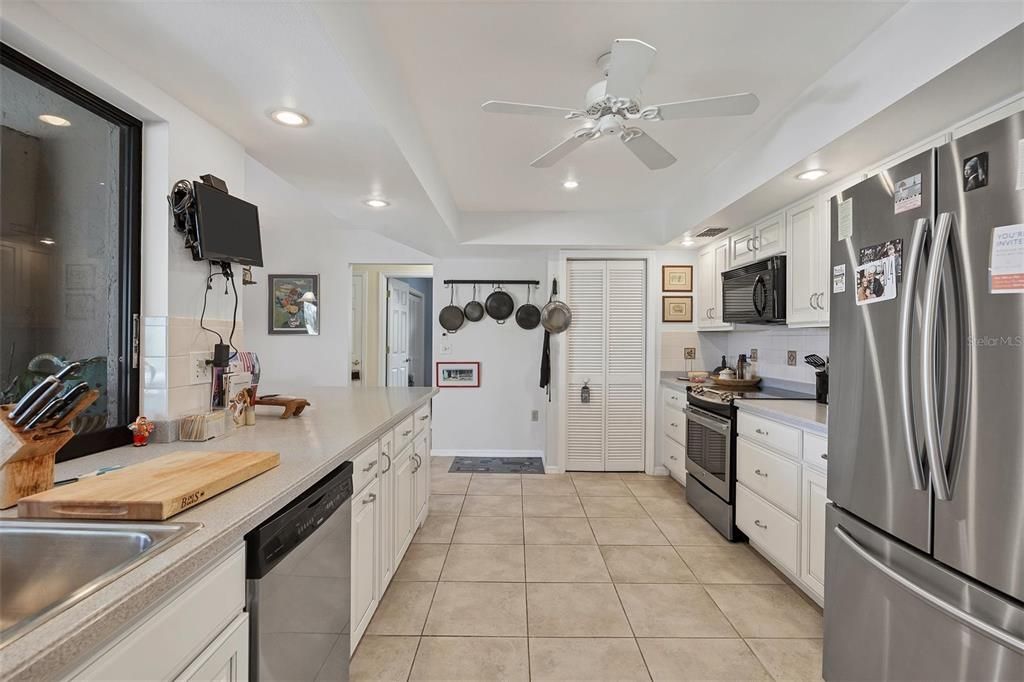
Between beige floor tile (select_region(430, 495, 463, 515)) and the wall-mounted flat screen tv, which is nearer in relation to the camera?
the wall-mounted flat screen tv

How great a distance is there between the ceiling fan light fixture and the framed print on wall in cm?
438

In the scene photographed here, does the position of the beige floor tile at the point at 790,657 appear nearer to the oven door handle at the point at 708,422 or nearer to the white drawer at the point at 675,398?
the oven door handle at the point at 708,422

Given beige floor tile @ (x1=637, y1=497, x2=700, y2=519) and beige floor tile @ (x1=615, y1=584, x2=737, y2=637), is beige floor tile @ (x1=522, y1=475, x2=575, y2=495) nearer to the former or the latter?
beige floor tile @ (x1=637, y1=497, x2=700, y2=519)

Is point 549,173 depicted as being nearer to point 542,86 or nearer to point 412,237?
point 542,86

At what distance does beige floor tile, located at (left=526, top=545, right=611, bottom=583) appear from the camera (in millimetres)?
2408

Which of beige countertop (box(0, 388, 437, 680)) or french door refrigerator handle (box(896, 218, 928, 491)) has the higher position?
french door refrigerator handle (box(896, 218, 928, 491))

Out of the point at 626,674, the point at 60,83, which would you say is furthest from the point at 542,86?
the point at 626,674

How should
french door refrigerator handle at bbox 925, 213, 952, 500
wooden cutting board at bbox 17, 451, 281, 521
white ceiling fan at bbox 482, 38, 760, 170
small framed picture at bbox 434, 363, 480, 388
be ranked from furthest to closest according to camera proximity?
1. small framed picture at bbox 434, 363, 480, 388
2. white ceiling fan at bbox 482, 38, 760, 170
3. french door refrigerator handle at bbox 925, 213, 952, 500
4. wooden cutting board at bbox 17, 451, 281, 521

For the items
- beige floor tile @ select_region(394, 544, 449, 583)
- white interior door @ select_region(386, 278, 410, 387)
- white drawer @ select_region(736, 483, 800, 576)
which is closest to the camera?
white drawer @ select_region(736, 483, 800, 576)

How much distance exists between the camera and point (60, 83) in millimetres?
1350

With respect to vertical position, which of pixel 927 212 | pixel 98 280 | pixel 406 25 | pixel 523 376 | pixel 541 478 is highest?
pixel 406 25

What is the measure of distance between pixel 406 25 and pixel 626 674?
8.26 ft

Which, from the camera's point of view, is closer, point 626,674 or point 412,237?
point 626,674

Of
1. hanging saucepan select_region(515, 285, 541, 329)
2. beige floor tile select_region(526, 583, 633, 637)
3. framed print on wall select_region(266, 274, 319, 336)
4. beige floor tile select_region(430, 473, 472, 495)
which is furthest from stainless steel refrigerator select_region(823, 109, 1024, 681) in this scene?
framed print on wall select_region(266, 274, 319, 336)
